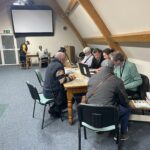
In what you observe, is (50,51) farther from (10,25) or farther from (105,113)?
(105,113)

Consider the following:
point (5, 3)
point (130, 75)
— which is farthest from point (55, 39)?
point (130, 75)

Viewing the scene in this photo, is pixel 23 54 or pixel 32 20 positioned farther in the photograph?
pixel 32 20

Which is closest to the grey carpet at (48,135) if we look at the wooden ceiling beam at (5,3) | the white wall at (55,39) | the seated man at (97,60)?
the seated man at (97,60)

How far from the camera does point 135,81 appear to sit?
2809 millimetres

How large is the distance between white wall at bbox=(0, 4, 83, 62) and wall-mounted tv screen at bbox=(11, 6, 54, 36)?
0.32 meters

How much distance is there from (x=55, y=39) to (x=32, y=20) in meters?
1.53

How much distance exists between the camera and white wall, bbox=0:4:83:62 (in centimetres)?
896

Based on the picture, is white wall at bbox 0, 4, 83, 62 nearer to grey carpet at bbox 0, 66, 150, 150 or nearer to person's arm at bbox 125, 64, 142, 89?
grey carpet at bbox 0, 66, 150, 150

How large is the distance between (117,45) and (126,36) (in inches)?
35.0

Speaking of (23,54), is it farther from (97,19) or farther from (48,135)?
(48,135)

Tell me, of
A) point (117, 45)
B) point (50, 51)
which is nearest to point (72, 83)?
point (117, 45)

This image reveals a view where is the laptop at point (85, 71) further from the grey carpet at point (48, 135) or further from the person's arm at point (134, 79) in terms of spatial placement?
the grey carpet at point (48, 135)

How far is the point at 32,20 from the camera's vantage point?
885cm

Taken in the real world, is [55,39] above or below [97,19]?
below
